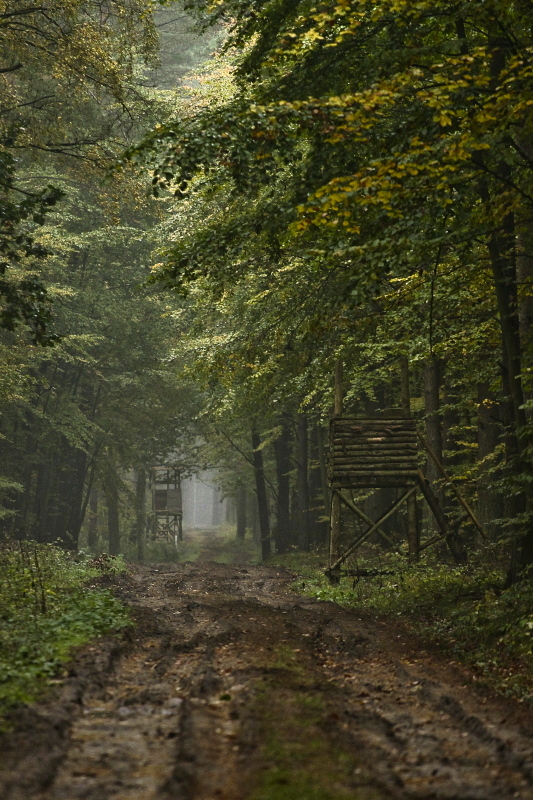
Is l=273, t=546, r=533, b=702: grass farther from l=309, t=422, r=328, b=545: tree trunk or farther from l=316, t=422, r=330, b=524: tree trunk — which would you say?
l=309, t=422, r=328, b=545: tree trunk

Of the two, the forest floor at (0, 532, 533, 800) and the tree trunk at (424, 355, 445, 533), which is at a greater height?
the tree trunk at (424, 355, 445, 533)

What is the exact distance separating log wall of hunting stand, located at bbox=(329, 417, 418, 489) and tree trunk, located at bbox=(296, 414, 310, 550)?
10.1 metres

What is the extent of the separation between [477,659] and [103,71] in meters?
11.6

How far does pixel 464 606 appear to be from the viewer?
34.0 ft

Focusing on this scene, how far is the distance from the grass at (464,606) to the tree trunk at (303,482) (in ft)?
28.8

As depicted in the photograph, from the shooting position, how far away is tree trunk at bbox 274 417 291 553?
28.8 meters

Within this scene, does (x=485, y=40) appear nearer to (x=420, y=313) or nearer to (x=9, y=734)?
→ (x=420, y=313)

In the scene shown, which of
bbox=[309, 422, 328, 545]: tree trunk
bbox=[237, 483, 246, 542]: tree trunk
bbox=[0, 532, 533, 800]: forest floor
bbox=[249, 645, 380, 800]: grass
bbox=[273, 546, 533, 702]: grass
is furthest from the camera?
bbox=[237, 483, 246, 542]: tree trunk

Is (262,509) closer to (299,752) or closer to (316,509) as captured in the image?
(316,509)

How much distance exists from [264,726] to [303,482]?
2156cm

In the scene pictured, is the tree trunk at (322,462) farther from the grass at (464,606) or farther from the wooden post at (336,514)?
the wooden post at (336,514)

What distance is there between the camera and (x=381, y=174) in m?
8.12

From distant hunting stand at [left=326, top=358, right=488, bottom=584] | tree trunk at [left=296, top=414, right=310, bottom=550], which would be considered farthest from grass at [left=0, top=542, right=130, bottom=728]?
tree trunk at [left=296, top=414, right=310, bottom=550]

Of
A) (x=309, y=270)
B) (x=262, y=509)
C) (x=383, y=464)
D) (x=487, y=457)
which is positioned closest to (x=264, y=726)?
(x=383, y=464)
